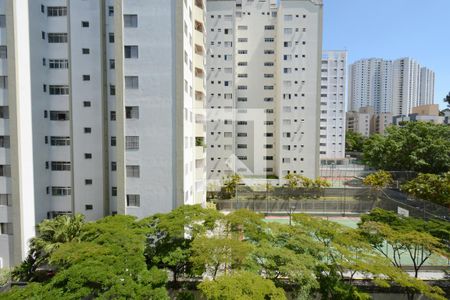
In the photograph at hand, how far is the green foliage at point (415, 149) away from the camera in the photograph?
2880cm

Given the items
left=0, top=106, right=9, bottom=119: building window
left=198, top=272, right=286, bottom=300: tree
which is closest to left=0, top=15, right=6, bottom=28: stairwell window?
left=0, top=106, right=9, bottom=119: building window

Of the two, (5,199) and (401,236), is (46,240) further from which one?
(401,236)

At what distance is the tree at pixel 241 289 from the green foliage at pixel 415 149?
1150 inches

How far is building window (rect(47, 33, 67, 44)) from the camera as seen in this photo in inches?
637

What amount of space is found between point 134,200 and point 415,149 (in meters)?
32.5

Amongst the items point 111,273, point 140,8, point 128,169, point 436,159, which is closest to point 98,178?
point 128,169

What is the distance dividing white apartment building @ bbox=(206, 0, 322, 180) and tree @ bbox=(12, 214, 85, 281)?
22.8 m

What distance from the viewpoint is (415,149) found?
1188 inches

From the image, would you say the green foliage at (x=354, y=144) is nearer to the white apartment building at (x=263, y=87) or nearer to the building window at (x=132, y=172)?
the white apartment building at (x=263, y=87)

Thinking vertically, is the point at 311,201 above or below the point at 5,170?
below

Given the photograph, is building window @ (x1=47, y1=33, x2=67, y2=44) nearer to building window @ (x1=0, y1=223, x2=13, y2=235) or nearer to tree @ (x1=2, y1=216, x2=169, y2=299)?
building window @ (x1=0, y1=223, x2=13, y2=235)

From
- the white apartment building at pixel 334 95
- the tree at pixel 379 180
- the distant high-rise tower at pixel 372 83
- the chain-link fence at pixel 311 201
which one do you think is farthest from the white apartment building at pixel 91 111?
the distant high-rise tower at pixel 372 83

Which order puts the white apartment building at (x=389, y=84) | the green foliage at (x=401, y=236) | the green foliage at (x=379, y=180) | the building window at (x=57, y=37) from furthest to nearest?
the white apartment building at (x=389, y=84) < the green foliage at (x=379, y=180) < the building window at (x=57, y=37) < the green foliage at (x=401, y=236)

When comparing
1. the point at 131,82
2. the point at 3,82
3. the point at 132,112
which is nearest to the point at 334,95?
the point at 131,82
